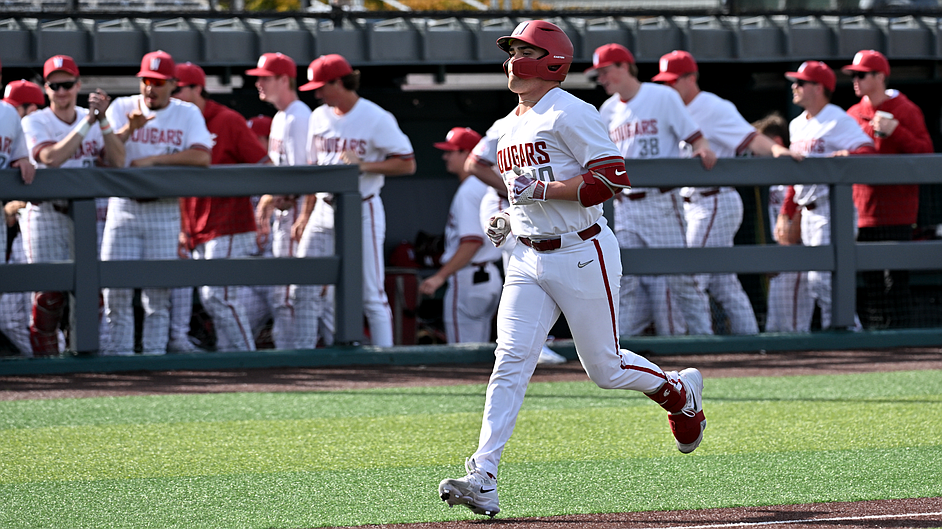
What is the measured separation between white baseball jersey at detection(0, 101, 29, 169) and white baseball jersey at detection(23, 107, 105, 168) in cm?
12

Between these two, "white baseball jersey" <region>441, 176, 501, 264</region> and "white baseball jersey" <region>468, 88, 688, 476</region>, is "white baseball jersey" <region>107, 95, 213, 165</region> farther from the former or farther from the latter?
"white baseball jersey" <region>468, 88, 688, 476</region>

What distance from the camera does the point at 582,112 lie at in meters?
3.65

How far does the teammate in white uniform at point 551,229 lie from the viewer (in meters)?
3.62

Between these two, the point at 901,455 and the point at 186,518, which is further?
the point at 901,455

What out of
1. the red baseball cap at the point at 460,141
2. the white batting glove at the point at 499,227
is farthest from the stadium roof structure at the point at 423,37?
the white batting glove at the point at 499,227

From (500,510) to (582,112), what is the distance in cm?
130

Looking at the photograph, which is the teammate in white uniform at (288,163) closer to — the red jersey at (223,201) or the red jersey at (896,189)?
the red jersey at (223,201)

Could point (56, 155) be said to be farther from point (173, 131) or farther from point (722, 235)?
point (722, 235)

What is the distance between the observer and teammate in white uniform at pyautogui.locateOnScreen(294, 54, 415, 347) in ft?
23.9

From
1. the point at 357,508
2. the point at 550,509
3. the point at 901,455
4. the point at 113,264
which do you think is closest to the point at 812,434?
the point at 901,455

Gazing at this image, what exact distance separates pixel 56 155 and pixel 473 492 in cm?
469

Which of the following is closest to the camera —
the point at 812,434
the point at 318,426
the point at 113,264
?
the point at 812,434

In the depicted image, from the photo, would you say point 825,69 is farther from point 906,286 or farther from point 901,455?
point 901,455

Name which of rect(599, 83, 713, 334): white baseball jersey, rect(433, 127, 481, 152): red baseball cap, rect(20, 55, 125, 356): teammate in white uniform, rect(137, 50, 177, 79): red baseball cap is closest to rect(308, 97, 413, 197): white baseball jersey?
rect(433, 127, 481, 152): red baseball cap
